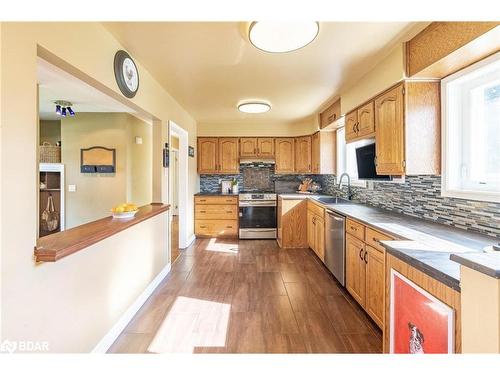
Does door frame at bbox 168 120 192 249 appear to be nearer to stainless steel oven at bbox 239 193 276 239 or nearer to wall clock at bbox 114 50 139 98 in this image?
stainless steel oven at bbox 239 193 276 239

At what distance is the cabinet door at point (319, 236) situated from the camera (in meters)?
3.27

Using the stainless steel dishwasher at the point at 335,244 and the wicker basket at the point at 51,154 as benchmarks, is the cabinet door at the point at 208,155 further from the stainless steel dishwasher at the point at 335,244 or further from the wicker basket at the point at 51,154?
the stainless steel dishwasher at the point at 335,244

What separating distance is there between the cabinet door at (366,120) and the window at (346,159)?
38.8 inches

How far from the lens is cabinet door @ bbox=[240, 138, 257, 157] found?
5043mm

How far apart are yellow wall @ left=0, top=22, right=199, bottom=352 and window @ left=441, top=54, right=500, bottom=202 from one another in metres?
2.62

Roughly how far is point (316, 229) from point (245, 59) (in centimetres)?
249

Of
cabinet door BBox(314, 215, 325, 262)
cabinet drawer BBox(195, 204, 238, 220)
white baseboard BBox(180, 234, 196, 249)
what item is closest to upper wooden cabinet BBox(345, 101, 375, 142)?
cabinet door BBox(314, 215, 325, 262)

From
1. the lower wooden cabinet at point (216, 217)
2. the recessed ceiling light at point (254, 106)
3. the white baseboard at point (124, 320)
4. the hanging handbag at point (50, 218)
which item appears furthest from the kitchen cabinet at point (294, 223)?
the hanging handbag at point (50, 218)

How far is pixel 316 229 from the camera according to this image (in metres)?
3.59

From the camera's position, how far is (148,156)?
473 centimetres

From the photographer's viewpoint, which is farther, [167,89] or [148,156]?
[148,156]
